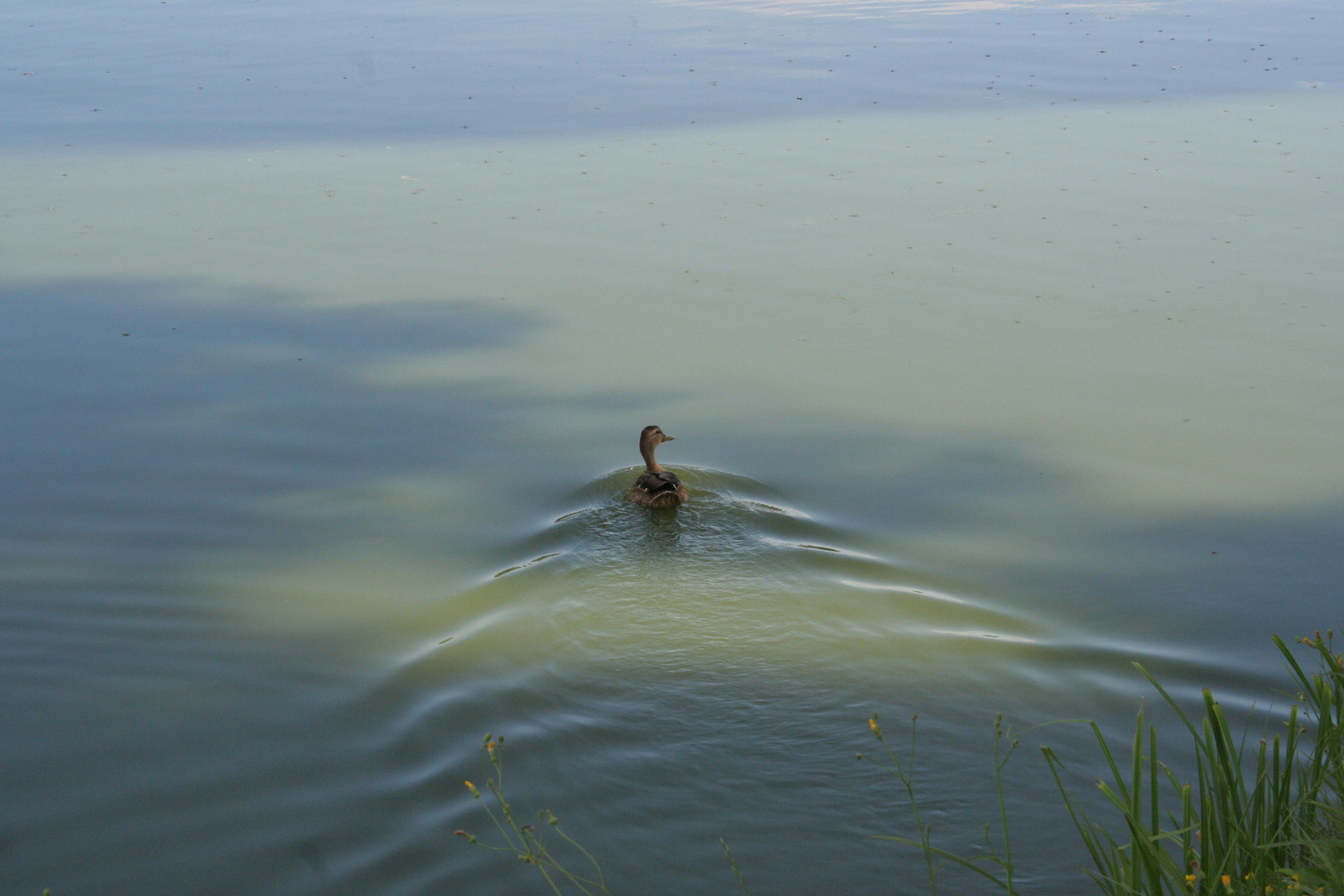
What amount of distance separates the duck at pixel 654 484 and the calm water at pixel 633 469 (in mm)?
127

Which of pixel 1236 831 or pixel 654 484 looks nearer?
pixel 1236 831

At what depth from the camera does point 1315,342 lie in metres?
9.09

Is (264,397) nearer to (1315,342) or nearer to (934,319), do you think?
(934,319)

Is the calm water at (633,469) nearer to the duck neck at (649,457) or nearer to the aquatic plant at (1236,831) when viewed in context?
the duck neck at (649,457)

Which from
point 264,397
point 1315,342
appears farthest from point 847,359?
point 264,397

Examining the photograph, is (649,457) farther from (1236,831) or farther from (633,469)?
(1236,831)

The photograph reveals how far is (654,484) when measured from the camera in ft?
24.3

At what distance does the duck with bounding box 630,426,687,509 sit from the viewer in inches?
291

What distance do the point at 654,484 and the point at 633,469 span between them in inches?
24.0

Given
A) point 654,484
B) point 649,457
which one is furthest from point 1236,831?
point 649,457

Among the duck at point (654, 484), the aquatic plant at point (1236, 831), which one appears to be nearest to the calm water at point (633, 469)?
the duck at point (654, 484)

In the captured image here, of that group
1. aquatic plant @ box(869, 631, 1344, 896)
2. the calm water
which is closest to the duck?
the calm water

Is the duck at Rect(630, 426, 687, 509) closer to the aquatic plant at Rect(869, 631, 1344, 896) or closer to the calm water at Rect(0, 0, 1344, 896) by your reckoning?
the calm water at Rect(0, 0, 1344, 896)

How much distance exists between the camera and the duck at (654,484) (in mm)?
7398
